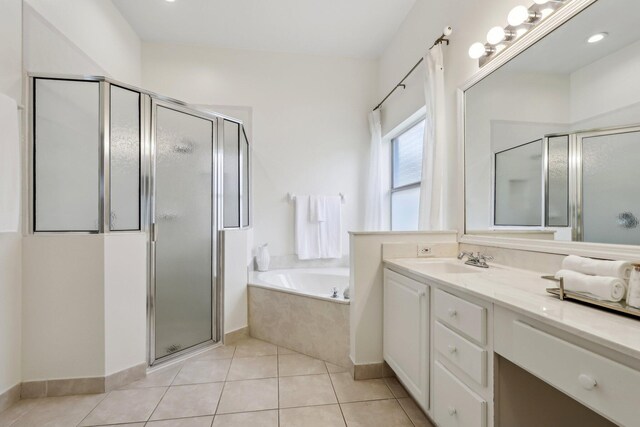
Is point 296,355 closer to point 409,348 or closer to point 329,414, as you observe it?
point 329,414

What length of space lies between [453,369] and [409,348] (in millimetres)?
364

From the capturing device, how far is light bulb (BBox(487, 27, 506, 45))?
5.13 feet

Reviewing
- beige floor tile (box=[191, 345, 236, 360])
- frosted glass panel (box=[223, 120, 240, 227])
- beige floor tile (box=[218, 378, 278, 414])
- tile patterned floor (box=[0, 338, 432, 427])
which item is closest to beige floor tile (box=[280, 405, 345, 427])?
tile patterned floor (box=[0, 338, 432, 427])

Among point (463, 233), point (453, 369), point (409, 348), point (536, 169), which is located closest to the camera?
point (453, 369)

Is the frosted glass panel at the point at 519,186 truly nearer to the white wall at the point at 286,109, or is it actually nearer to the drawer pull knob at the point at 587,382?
the drawer pull knob at the point at 587,382

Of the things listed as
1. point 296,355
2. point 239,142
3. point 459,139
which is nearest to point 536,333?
point 459,139

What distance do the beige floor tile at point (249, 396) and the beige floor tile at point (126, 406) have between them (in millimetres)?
380

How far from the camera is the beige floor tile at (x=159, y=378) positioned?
1839 millimetres

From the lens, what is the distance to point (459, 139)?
1.98m

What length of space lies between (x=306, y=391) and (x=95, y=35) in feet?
10.1

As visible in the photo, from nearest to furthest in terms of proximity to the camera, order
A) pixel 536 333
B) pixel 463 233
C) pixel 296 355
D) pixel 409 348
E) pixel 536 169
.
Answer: pixel 536 333 < pixel 536 169 < pixel 409 348 < pixel 463 233 < pixel 296 355

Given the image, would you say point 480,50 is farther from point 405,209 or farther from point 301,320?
point 301,320

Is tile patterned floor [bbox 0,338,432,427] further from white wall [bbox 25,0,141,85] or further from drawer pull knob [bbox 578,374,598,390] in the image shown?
white wall [bbox 25,0,141,85]

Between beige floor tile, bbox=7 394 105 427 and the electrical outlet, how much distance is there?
6.78 feet
